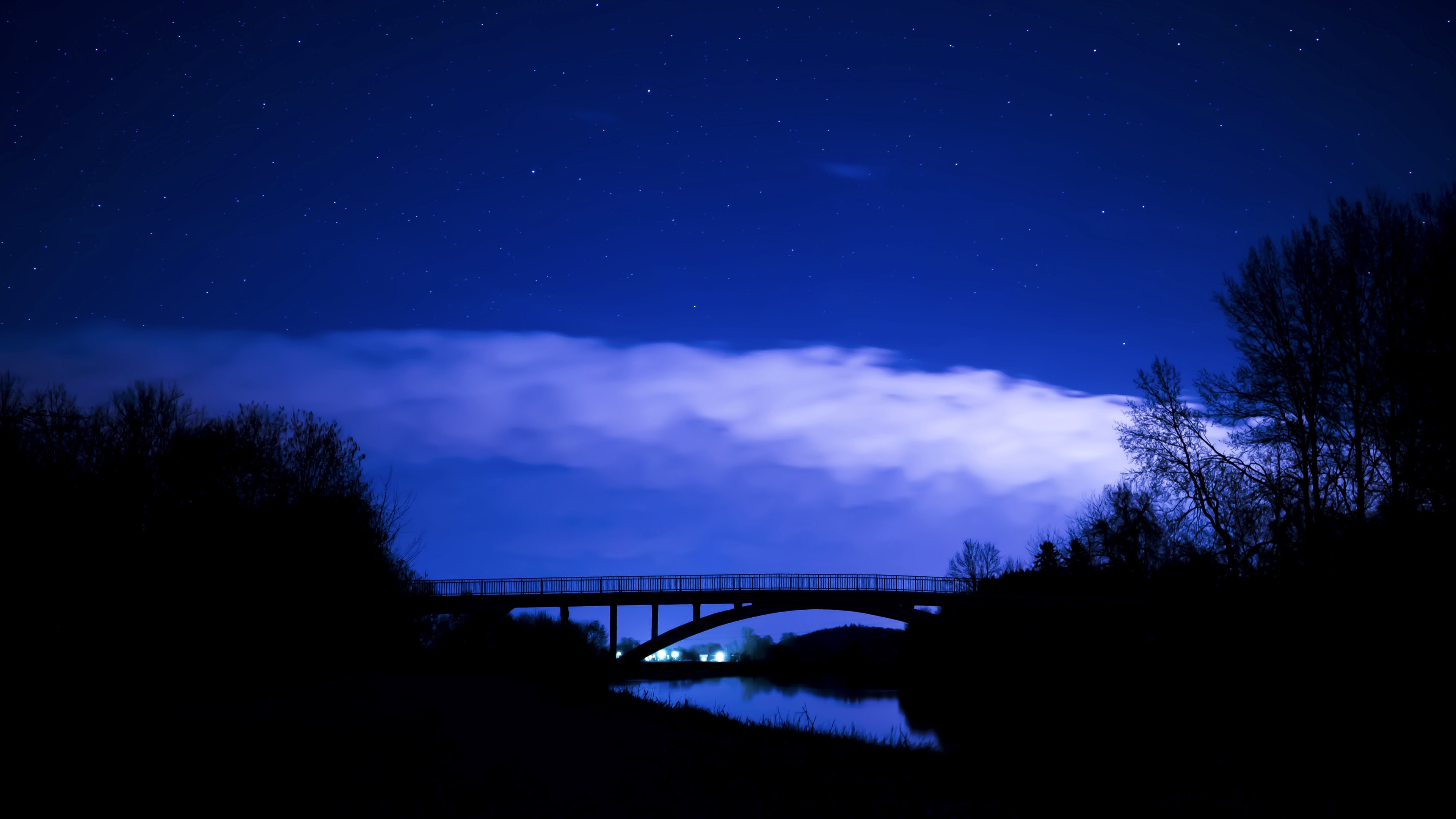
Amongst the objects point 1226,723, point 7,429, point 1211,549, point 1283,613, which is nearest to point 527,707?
point 7,429

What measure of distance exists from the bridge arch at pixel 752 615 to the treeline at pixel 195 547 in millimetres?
A: 20833

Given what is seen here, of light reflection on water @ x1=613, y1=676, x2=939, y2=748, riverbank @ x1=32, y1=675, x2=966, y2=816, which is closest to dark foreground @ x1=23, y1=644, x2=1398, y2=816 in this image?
riverbank @ x1=32, y1=675, x2=966, y2=816

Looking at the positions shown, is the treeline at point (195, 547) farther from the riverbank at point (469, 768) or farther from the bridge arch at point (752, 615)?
the bridge arch at point (752, 615)

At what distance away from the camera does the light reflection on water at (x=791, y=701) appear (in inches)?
1099

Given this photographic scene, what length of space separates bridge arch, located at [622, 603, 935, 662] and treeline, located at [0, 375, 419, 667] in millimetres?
20833

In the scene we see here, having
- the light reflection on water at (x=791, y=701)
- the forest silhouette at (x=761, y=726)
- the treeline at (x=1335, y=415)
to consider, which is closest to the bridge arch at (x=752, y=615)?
the light reflection on water at (x=791, y=701)

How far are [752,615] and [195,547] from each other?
40247mm

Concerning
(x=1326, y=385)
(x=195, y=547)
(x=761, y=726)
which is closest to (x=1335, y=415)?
(x=1326, y=385)

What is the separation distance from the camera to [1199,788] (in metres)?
10.5

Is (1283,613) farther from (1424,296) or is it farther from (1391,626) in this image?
(1424,296)

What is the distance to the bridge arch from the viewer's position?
57031 mm

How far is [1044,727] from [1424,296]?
44.4ft

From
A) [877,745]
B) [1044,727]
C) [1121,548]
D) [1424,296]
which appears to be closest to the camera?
[877,745]

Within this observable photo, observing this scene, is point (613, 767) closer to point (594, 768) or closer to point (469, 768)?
point (594, 768)
